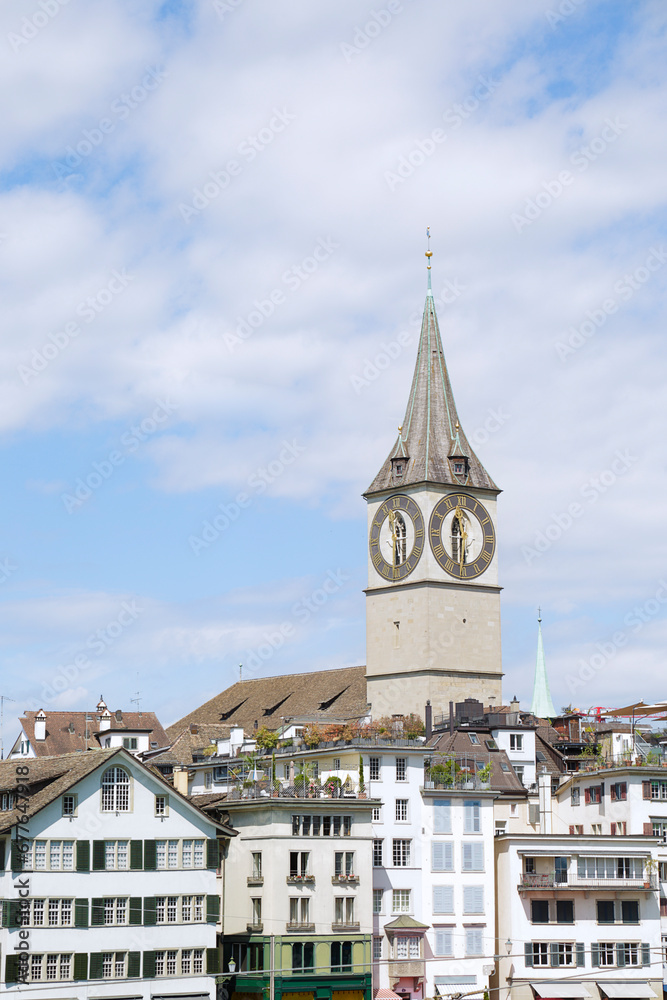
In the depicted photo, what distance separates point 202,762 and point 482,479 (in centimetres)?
5373

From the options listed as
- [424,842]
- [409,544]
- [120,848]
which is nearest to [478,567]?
[409,544]

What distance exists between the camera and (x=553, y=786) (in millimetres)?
120688

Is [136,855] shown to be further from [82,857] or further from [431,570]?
[431,570]

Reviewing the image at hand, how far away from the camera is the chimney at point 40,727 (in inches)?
7092

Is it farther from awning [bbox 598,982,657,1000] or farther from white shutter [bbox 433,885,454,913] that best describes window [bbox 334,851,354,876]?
awning [bbox 598,982,657,1000]

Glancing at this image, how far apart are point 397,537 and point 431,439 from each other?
8.66 m

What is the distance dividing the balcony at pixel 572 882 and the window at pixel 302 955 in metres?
12.9

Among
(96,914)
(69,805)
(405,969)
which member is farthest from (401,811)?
(69,805)

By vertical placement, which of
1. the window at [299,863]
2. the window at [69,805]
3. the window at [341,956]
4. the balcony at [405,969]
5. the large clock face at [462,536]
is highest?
the large clock face at [462,536]

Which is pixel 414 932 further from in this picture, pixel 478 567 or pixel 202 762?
pixel 478 567

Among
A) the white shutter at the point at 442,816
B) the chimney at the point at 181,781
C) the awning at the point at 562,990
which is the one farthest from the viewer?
the chimney at the point at 181,781

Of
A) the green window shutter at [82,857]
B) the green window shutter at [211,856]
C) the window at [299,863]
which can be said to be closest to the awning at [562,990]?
the window at [299,863]

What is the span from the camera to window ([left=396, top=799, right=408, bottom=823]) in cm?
10338

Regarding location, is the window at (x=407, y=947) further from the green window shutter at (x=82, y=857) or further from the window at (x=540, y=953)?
the green window shutter at (x=82, y=857)
